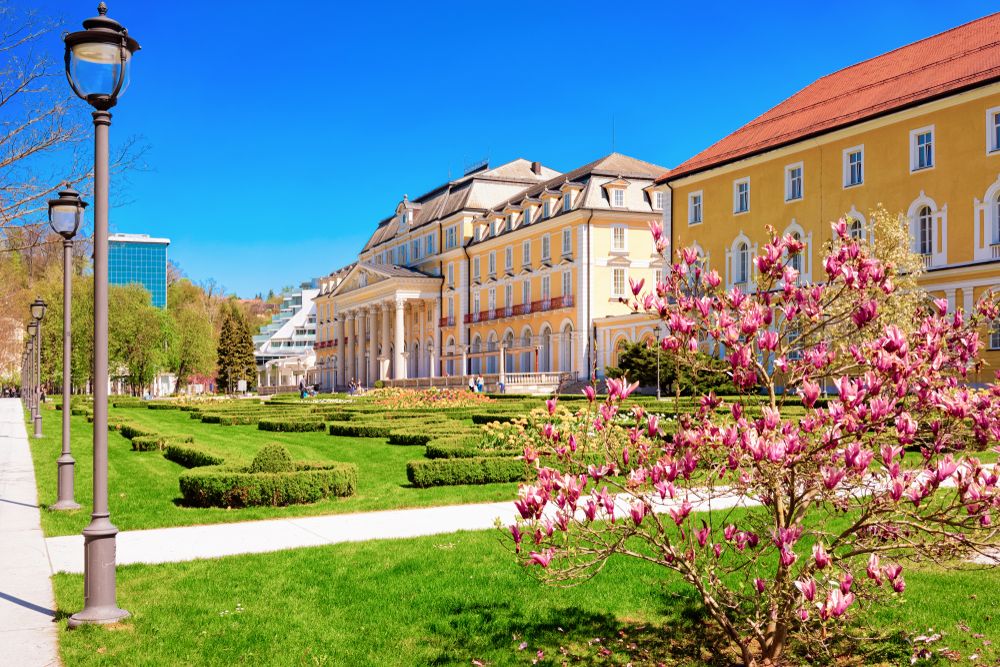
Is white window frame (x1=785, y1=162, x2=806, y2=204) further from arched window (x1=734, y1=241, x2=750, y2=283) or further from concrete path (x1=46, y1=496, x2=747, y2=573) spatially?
concrete path (x1=46, y1=496, x2=747, y2=573)

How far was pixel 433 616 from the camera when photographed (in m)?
6.04

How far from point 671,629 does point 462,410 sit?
22.4 m

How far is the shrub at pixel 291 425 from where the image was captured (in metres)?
25.1

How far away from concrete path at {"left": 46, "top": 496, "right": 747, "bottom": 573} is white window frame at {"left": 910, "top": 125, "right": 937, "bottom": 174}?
22269 millimetres

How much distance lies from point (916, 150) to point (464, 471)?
23126 millimetres

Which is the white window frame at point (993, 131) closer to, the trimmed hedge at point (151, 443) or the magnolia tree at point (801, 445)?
the trimmed hedge at point (151, 443)

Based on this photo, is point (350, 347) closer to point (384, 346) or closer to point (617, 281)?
point (384, 346)

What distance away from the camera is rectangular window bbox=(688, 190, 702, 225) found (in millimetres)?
37906

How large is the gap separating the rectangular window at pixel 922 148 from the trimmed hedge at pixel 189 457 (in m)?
24.8

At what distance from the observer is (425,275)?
6562 cm

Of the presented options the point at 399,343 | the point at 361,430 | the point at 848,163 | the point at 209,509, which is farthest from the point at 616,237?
the point at 209,509

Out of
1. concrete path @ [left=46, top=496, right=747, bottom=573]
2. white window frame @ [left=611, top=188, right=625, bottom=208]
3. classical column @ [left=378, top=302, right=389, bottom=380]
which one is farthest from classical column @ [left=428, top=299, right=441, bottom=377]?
concrete path @ [left=46, top=496, right=747, bottom=573]

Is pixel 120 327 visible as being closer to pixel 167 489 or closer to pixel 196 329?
pixel 196 329

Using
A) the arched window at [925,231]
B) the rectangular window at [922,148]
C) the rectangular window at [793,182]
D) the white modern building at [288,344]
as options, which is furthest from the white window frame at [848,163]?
the white modern building at [288,344]
